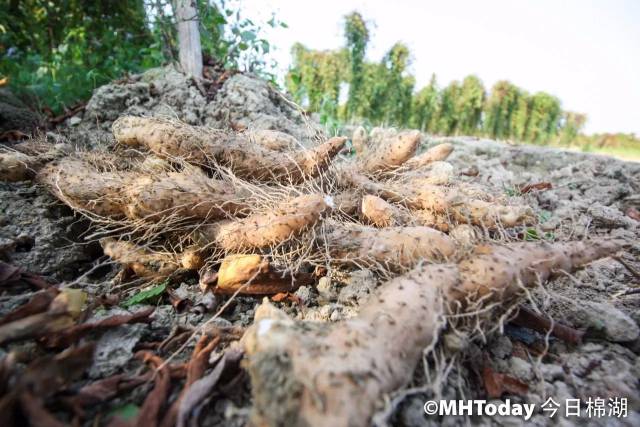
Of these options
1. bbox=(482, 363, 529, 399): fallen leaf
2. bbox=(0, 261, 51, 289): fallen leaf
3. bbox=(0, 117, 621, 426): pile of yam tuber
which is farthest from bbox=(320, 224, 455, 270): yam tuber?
bbox=(0, 261, 51, 289): fallen leaf

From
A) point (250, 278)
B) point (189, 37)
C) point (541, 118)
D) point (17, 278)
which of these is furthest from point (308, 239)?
point (541, 118)

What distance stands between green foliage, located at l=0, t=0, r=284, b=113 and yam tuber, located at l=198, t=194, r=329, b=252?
223cm

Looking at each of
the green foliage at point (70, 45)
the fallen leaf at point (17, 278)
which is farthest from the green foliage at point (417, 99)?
the fallen leaf at point (17, 278)

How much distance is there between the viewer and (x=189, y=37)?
2805 mm

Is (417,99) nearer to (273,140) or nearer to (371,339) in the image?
(273,140)

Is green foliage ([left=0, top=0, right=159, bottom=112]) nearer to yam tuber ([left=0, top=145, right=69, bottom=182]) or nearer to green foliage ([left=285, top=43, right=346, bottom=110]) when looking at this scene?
yam tuber ([left=0, top=145, right=69, bottom=182])

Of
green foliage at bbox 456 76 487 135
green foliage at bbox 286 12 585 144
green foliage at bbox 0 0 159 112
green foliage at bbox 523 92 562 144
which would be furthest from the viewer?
green foliage at bbox 523 92 562 144

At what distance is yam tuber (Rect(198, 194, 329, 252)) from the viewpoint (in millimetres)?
1259

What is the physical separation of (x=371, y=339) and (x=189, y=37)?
2.90 m

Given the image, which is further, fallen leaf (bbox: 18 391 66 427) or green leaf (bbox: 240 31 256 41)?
green leaf (bbox: 240 31 256 41)

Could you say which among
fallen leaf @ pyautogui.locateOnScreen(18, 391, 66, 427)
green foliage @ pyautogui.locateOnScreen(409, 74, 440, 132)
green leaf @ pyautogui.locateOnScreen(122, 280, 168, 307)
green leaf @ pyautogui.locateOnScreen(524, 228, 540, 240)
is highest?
green foliage @ pyautogui.locateOnScreen(409, 74, 440, 132)

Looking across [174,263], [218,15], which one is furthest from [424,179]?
[218,15]

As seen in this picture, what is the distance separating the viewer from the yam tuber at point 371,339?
66 centimetres

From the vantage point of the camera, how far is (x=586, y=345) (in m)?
1.06
